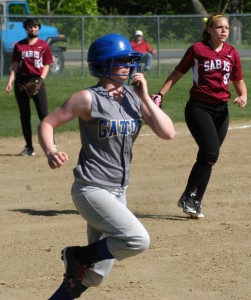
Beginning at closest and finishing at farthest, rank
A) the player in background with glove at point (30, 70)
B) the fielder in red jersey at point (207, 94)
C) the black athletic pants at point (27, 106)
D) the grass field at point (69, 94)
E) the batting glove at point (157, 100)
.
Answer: the batting glove at point (157, 100) < the fielder in red jersey at point (207, 94) < the player in background with glove at point (30, 70) < the black athletic pants at point (27, 106) < the grass field at point (69, 94)

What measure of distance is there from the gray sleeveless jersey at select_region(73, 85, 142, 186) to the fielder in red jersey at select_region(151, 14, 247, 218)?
3.12m

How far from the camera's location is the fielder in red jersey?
877 centimetres

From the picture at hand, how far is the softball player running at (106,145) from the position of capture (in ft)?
18.3

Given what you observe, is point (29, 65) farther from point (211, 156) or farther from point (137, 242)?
point (137, 242)

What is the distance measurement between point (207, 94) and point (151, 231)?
141 centimetres

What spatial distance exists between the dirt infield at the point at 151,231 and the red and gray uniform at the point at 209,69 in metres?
1.22

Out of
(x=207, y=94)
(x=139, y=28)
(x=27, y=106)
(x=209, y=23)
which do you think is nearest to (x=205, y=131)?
(x=207, y=94)

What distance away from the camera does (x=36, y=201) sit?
33.0ft

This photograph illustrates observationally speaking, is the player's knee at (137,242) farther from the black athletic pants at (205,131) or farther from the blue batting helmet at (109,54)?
the black athletic pants at (205,131)

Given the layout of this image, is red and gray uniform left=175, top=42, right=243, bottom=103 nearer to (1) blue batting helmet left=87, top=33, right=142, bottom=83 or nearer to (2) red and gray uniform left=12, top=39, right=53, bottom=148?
(1) blue batting helmet left=87, top=33, right=142, bottom=83

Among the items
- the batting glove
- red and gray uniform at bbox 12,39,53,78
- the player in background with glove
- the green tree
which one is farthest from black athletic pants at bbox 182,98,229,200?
the green tree

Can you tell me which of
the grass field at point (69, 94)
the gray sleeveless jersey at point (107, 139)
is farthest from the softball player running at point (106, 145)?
the grass field at point (69, 94)

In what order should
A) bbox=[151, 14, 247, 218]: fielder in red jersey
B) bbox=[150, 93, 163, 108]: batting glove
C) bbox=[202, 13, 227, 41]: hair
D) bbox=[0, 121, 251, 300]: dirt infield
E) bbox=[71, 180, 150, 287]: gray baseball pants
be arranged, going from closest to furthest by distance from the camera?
bbox=[71, 180, 150, 287]: gray baseball pants < bbox=[0, 121, 251, 300]: dirt infield < bbox=[150, 93, 163, 108]: batting glove < bbox=[202, 13, 227, 41]: hair < bbox=[151, 14, 247, 218]: fielder in red jersey

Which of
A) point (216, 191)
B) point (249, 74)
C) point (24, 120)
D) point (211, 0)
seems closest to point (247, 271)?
point (216, 191)
